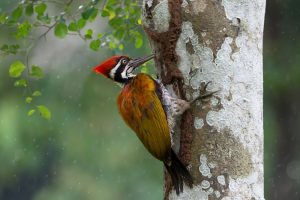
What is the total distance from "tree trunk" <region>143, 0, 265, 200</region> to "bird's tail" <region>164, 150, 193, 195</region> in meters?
0.03

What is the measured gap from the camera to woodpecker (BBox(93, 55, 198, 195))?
15.6ft

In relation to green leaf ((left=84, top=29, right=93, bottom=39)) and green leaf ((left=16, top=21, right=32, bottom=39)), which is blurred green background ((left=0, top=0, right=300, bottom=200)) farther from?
green leaf ((left=16, top=21, right=32, bottom=39))

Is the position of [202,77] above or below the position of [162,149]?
above

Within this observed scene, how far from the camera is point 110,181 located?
46.6 feet

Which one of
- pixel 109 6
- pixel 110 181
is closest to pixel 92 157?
pixel 110 181

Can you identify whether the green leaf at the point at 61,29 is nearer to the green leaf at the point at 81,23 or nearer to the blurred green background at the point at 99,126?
the green leaf at the point at 81,23

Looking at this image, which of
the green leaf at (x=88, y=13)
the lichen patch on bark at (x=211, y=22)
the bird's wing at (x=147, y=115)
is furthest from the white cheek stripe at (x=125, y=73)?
the green leaf at (x=88, y=13)

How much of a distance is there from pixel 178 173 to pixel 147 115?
0.44m

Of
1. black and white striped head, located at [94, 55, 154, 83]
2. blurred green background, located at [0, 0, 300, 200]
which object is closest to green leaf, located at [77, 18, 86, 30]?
black and white striped head, located at [94, 55, 154, 83]

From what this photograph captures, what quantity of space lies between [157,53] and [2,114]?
8.76m

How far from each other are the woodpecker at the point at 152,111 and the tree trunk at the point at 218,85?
0.05 metres

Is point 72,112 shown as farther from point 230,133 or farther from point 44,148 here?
point 230,133

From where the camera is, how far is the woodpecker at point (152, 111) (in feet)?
15.6

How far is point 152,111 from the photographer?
499 cm
